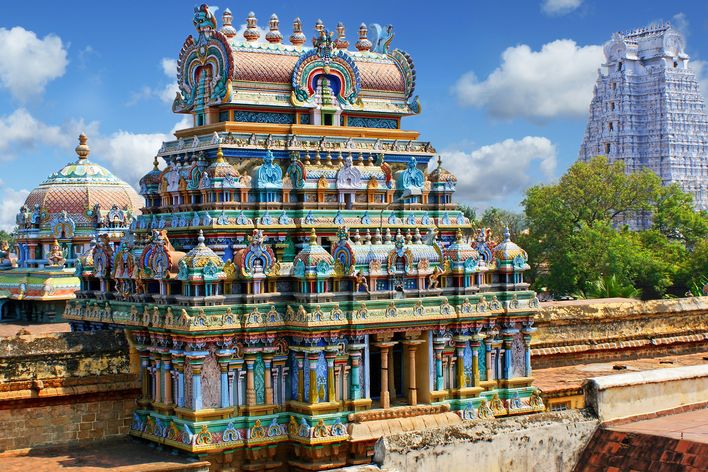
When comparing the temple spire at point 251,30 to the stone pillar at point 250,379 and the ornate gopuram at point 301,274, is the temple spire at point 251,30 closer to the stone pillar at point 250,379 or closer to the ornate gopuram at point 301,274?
the ornate gopuram at point 301,274

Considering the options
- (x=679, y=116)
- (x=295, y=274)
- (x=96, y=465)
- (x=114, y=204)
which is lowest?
(x=96, y=465)

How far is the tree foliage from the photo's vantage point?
46812mm

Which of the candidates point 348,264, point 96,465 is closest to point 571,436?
point 348,264

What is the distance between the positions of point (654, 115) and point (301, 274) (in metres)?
58.2

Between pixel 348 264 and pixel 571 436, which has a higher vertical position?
pixel 348 264

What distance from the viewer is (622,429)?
17578 millimetres

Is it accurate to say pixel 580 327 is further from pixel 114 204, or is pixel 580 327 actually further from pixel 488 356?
pixel 114 204

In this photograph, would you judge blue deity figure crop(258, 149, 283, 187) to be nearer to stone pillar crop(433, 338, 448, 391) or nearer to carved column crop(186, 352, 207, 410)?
carved column crop(186, 352, 207, 410)

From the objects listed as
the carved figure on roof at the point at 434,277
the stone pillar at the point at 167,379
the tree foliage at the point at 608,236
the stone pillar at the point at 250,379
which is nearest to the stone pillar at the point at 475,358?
the carved figure on roof at the point at 434,277

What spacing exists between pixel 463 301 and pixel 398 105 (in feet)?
17.2

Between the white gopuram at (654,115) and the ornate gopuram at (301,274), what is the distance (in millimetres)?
51139

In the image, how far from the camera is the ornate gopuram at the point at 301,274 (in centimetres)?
1841

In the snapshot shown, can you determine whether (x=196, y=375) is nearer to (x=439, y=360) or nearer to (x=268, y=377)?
(x=268, y=377)

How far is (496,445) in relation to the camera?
1694 cm
